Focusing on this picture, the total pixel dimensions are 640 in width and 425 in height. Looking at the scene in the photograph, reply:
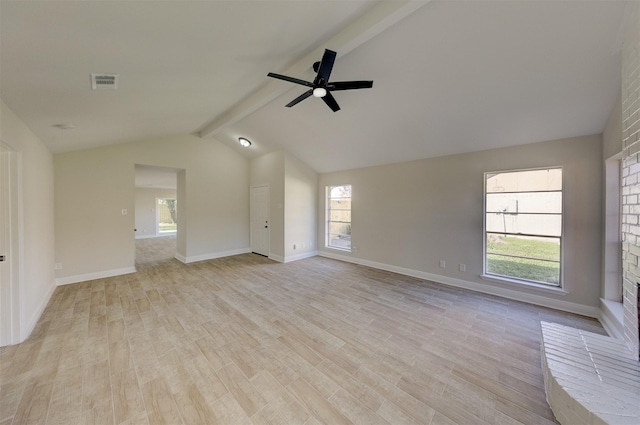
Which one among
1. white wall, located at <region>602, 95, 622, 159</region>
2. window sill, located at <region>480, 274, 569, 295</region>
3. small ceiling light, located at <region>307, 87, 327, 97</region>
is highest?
small ceiling light, located at <region>307, 87, 327, 97</region>

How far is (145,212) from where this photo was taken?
32.9 ft

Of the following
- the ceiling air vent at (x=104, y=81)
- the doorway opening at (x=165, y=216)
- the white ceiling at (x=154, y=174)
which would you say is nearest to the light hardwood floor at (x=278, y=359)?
the ceiling air vent at (x=104, y=81)

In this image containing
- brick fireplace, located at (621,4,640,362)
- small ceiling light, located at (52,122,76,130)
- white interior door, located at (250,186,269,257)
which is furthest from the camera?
white interior door, located at (250,186,269,257)

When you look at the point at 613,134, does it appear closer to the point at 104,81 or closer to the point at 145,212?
the point at 104,81

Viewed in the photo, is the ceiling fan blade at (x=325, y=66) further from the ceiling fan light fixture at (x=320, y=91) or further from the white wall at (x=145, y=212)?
the white wall at (x=145, y=212)

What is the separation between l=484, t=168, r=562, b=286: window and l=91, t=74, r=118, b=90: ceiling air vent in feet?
16.9

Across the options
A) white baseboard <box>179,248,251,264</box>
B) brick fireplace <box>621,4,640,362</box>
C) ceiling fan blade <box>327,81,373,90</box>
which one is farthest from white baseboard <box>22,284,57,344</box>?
brick fireplace <box>621,4,640,362</box>

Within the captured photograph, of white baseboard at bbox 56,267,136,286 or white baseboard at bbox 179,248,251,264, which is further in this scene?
white baseboard at bbox 179,248,251,264

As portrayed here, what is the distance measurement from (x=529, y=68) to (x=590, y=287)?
117 inches

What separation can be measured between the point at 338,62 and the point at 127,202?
5.09 metres

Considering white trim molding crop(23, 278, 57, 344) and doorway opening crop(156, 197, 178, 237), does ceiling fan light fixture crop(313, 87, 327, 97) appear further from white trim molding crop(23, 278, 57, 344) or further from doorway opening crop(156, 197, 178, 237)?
doorway opening crop(156, 197, 178, 237)

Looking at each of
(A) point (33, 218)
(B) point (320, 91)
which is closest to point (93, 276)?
(A) point (33, 218)

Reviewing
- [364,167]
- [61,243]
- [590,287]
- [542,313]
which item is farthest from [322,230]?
[61,243]

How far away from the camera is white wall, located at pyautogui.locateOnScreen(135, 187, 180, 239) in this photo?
388 inches
